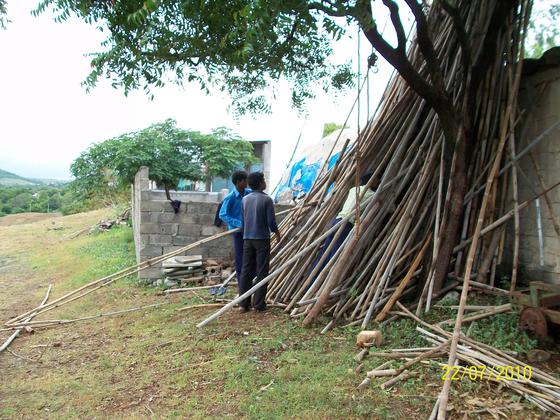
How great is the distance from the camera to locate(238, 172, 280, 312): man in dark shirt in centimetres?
491

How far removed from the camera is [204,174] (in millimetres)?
13422

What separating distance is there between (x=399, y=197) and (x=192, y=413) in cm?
296

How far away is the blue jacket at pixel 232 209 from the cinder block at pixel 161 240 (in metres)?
1.65

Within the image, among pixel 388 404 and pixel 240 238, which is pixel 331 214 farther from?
pixel 388 404

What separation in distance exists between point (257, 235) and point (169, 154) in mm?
8449

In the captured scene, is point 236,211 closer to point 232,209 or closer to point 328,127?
point 232,209

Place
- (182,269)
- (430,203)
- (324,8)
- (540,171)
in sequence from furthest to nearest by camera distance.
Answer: (182,269) → (430,203) → (540,171) → (324,8)

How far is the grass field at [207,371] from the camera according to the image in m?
2.90

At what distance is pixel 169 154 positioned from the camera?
12.6 metres

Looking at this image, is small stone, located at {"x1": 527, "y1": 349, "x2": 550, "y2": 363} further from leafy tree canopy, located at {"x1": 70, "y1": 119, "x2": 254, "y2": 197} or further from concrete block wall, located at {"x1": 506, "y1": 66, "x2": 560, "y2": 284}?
leafy tree canopy, located at {"x1": 70, "y1": 119, "x2": 254, "y2": 197}

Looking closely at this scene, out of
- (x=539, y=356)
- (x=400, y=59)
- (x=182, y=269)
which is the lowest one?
(x=182, y=269)

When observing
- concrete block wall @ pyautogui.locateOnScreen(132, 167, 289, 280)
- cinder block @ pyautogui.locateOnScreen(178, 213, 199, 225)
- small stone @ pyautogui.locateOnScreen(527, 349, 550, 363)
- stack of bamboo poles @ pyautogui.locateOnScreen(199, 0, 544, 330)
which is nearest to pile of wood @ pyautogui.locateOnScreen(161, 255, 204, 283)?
concrete block wall @ pyautogui.locateOnScreen(132, 167, 289, 280)

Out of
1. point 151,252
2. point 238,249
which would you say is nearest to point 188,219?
point 151,252

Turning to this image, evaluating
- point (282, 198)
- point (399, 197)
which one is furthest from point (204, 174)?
point (399, 197)
